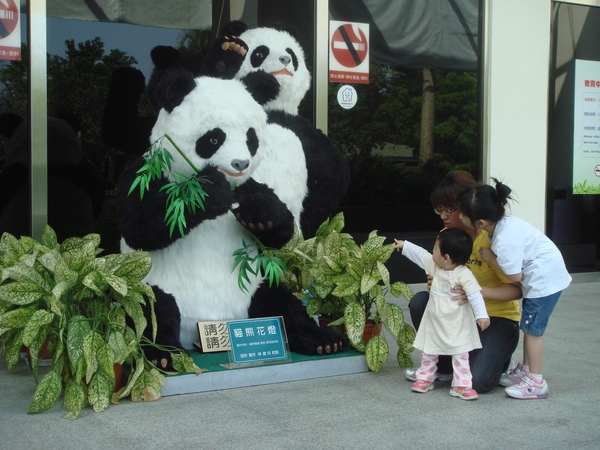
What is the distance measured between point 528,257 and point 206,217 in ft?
5.61

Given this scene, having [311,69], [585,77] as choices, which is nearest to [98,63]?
[311,69]

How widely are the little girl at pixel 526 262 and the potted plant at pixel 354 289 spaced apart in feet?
2.20

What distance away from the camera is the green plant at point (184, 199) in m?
4.19

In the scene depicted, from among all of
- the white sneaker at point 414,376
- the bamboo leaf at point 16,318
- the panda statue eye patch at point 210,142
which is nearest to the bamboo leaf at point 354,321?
the white sneaker at point 414,376

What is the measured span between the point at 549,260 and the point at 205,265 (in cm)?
186

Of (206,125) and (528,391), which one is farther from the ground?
(206,125)

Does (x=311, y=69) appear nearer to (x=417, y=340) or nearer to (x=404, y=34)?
(x=404, y=34)

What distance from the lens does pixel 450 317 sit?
427 cm

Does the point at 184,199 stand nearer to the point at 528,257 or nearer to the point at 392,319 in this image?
the point at 392,319

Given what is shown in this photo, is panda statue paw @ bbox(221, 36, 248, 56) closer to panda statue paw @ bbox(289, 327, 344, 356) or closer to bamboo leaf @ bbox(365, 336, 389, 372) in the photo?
panda statue paw @ bbox(289, 327, 344, 356)

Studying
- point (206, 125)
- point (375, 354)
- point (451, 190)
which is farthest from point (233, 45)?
point (375, 354)

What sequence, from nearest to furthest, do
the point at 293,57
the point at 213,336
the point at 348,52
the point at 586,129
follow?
the point at 213,336 < the point at 293,57 < the point at 348,52 < the point at 586,129

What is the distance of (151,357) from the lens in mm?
4199

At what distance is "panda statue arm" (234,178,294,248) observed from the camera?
4.36 metres
